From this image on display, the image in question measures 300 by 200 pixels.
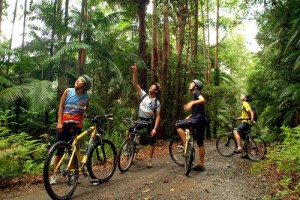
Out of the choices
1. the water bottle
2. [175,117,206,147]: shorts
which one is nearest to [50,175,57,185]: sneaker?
the water bottle


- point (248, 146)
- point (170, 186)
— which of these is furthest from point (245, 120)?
point (170, 186)

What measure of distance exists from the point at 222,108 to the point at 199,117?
14.2 m

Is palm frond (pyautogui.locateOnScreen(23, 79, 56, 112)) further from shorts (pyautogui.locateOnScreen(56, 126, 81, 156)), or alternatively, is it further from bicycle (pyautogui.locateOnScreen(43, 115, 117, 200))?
shorts (pyautogui.locateOnScreen(56, 126, 81, 156))

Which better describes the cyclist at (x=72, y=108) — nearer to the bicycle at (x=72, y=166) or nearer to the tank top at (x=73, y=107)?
the tank top at (x=73, y=107)

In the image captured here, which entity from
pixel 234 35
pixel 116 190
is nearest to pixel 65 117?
pixel 116 190

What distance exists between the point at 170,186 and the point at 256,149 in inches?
169

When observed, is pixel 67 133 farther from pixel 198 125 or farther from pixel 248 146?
pixel 248 146

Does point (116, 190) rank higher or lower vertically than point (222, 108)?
lower

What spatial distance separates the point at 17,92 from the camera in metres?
8.80

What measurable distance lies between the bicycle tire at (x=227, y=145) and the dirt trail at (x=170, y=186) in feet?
7.87

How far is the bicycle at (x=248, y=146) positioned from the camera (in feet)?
29.6

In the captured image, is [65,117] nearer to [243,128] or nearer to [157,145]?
[243,128]

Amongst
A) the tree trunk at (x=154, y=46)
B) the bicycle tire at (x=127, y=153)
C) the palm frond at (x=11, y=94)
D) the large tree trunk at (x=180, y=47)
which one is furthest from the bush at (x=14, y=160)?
the large tree trunk at (x=180, y=47)

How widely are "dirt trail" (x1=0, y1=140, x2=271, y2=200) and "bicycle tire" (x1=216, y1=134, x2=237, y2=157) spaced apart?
2399 mm
